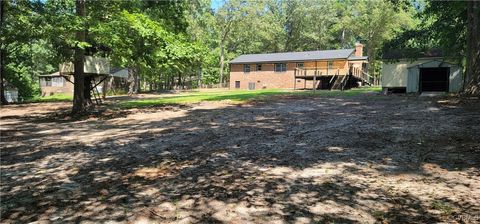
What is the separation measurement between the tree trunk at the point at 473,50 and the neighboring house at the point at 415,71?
30.0 feet

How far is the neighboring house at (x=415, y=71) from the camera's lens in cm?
2802

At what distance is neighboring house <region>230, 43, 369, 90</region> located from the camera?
44.9m

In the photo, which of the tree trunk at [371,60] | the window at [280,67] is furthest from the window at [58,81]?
the tree trunk at [371,60]

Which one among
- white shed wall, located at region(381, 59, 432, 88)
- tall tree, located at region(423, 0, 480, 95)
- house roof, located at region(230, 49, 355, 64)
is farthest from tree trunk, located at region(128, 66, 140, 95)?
tall tree, located at region(423, 0, 480, 95)

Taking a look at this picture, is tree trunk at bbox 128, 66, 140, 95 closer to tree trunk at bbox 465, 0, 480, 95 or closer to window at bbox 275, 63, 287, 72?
window at bbox 275, 63, 287, 72

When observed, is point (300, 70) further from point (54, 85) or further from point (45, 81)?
point (45, 81)

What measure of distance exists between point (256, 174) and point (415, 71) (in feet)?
86.1

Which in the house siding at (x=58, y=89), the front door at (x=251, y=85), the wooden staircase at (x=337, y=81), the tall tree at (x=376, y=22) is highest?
the tall tree at (x=376, y=22)

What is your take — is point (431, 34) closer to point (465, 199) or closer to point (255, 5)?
point (465, 199)

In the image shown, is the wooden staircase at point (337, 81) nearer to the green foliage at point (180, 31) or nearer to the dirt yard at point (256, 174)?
the green foliage at point (180, 31)

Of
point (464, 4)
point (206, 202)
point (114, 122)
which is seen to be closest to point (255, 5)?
point (464, 4)

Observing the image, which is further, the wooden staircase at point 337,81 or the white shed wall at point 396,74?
the wooden staircase at point 337,81

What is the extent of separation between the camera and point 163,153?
8.69 metres

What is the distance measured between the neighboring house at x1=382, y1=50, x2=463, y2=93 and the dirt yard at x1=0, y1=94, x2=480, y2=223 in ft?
59.0
